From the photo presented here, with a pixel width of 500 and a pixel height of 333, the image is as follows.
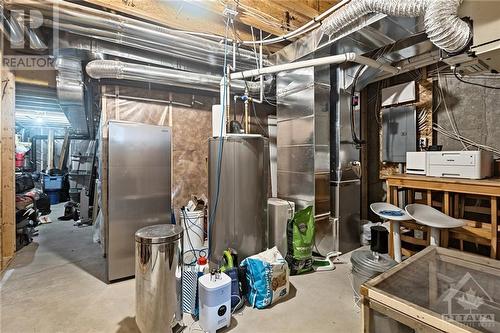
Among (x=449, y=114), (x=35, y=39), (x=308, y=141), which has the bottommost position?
(x=308, y=141)

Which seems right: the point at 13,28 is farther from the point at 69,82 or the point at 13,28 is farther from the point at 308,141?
the point at 308,141

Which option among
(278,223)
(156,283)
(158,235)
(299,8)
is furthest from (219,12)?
(156,283)

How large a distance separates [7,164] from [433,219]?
527 cm

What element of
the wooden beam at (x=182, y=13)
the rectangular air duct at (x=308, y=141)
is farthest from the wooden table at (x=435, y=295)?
the wooden beam at (x=182, y=13)

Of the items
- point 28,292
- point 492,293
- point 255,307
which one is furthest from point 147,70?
point 492,293

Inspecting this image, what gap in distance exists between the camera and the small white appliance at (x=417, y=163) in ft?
9.62

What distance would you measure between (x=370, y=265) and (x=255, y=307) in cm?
113

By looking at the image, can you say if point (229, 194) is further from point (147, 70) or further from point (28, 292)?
point (28, 292)

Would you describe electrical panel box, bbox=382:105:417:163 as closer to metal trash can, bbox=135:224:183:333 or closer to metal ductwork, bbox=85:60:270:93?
metal ductwork, bbox=85:60:270:93

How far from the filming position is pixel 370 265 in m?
2.07

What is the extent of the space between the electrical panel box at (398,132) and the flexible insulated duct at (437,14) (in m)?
2.01

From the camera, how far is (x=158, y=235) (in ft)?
6.04

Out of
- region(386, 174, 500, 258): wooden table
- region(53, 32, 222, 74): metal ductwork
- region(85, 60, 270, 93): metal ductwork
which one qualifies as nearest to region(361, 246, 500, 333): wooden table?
region(386, 174, 500, 258): wooden table

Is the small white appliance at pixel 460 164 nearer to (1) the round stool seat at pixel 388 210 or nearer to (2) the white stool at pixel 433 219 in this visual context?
(2) the white stool at pixel 433 219
